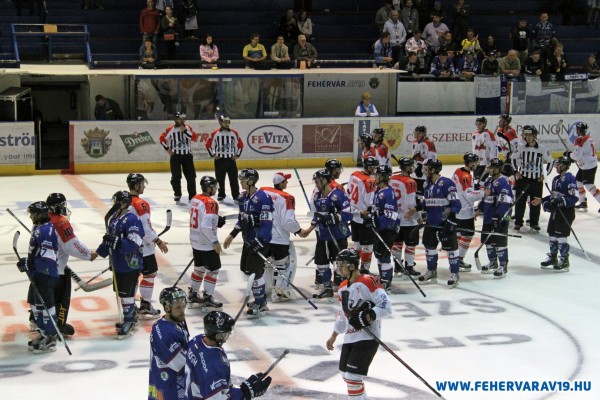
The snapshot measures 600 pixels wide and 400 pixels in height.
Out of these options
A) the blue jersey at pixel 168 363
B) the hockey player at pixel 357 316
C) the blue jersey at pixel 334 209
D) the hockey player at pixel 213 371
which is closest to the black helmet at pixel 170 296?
the blue jersey at pixel 168 363

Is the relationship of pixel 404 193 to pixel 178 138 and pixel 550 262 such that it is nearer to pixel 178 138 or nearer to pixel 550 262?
pixel 550 262

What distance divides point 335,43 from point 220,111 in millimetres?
5549

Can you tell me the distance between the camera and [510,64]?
79.5ft

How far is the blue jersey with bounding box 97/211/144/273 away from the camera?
10.2 m

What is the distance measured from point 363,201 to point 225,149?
17.8 feet

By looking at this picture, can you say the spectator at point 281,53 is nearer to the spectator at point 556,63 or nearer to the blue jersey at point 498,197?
the spectator at point 556,63

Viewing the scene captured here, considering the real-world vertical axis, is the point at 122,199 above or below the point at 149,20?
below

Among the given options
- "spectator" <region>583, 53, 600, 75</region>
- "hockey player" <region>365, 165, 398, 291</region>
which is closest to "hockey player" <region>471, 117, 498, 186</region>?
"hockey player" <region>365, 165, 398, 291</region>

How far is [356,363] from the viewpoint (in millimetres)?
7988

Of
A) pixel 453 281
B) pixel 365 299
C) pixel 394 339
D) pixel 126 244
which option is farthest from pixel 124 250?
pixel 453 281

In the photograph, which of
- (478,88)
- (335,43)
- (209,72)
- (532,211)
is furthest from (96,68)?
(532,211)

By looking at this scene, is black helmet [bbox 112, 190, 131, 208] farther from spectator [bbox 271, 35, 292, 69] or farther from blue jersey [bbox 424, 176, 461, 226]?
spectator [bbox 271, 35, 292, 69]

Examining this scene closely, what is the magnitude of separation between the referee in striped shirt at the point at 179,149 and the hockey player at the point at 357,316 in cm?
999

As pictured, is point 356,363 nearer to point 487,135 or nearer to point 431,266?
point 431,266
